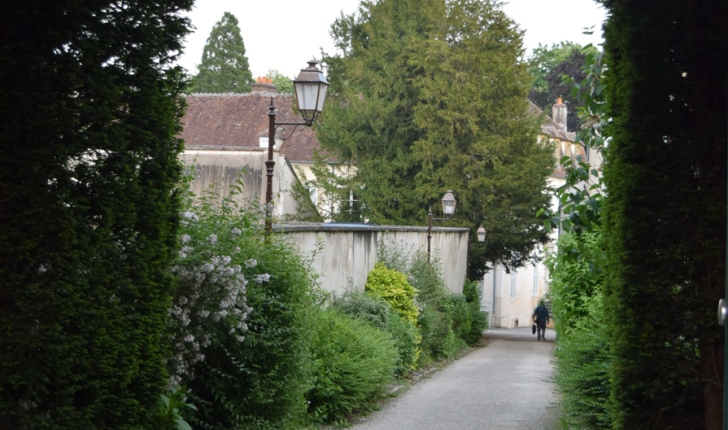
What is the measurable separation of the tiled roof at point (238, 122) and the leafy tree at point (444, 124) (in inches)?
266

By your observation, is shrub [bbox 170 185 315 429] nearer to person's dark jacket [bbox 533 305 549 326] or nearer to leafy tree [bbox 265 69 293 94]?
person's dark jacket [bbox 533 305 549 326]

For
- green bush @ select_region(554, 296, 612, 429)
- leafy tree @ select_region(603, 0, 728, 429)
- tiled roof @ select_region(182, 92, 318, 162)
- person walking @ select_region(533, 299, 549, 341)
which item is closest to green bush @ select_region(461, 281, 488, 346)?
person walking @ select_region(533, 299, 549, 341)

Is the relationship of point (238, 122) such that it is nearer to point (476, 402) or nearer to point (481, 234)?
point (481, 234)

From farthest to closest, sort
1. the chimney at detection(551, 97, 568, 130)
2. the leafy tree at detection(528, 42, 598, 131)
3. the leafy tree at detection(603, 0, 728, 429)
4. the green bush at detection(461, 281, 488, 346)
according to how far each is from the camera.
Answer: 1. the chimney at detection(551, 97, 568, 130)
2. the leafy tree at detection(528, 42, 598, 131)
3. the green bush at detection(461, 281, 488, 346)
4. the leafy tree at detection(603, 0, 728, 429)

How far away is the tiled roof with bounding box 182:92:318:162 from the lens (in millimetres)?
38375

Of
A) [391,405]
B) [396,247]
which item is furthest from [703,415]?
[396,247]

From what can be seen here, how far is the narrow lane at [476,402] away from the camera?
11.3m

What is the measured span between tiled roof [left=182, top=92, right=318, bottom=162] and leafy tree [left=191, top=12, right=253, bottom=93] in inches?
567

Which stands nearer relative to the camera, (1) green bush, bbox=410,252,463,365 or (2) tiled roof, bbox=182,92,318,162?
(1) green bush, bbox=410,252,463,365

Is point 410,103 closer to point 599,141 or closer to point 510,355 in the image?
point 510,355

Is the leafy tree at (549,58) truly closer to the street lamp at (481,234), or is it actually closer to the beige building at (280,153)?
the beige building at (280,153)

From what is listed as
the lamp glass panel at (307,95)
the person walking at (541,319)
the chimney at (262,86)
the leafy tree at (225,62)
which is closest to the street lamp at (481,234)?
the person walking at (541,319)

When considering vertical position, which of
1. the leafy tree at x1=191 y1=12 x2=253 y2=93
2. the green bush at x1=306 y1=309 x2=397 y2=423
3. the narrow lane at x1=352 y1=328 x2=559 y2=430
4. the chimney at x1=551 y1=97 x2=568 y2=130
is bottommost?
the narrow lane at x1=352 y1=328 x2=559 y2=430

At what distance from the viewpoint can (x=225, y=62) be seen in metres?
55.9
